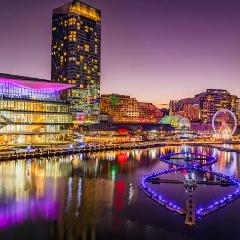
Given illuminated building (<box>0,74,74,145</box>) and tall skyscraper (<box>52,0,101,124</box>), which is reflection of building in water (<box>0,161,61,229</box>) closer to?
illuminated building (<box>0,74,74,145</box>)

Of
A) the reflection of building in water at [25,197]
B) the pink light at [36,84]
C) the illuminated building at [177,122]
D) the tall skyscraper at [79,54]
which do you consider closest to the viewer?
the reflection of building in water at [25,197]

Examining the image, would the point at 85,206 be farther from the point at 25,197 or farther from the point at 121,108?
the point at 121,108

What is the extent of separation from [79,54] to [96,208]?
99277 mm

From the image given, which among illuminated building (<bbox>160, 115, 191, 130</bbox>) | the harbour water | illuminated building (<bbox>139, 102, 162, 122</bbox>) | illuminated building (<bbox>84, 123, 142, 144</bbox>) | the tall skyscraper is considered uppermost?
the tall skyscraper

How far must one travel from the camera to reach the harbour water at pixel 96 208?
20.0 metres

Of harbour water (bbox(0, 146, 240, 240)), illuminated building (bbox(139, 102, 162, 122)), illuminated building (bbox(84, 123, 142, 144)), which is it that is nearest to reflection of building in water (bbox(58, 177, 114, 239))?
harbour water (bbox(0, 146, 240, 240))

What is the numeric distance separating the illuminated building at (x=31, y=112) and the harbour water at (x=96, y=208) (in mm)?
25944

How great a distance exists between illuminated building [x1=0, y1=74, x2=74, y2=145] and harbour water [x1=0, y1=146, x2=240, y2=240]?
25944mm

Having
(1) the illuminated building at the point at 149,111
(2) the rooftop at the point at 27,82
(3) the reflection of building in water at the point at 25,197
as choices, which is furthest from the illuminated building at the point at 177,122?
(3) the reflection of building in water at the point at 25,197

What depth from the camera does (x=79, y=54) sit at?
393 feet

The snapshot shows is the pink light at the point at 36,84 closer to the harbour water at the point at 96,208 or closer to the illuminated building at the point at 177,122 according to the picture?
the harbour water at the point at 96,208

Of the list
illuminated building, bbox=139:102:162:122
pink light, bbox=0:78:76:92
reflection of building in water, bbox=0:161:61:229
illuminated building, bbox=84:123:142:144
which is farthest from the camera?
illuminated building, bbox=139:102:162:122

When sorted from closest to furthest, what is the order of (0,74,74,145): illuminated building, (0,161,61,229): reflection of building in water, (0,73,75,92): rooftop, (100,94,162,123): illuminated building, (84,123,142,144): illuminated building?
(0,161,61,229): reflection of building in water, (0,74,74,145): illuminated building, (0,73,75,92): rooftop, (84,123,142,144): illuminated building, (100,94,162,123): illuminated building

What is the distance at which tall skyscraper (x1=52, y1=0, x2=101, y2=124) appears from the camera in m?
119
